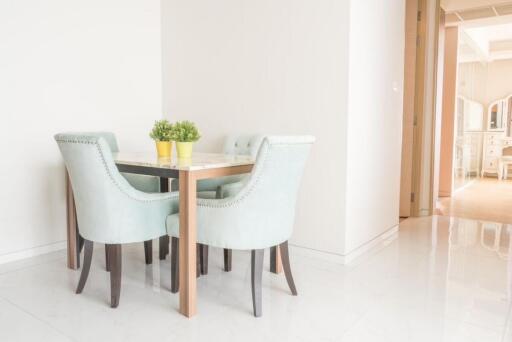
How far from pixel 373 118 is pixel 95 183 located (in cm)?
212

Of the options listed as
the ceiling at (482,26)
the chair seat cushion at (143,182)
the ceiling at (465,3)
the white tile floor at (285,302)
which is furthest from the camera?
the ceiling at (482,26)

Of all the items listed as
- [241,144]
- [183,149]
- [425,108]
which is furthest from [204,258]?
[425,108]

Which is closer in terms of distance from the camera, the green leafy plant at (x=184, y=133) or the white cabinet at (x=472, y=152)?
the green leafy plant at (x=184, y=133)

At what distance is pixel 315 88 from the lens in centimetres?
284

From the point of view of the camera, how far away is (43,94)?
2.92 metres

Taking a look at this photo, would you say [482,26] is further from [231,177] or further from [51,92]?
[51,92]

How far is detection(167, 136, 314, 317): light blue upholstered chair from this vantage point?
6.13 ft

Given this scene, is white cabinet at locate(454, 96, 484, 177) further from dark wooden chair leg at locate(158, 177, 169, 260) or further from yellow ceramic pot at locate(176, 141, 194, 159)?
yellow ceramic pot at locate(176, 141, 194, 159)

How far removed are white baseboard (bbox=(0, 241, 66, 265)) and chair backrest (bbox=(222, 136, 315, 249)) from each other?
6.06 ft

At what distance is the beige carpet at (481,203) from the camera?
4504mm

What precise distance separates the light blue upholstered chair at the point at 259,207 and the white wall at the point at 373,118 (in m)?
0.91

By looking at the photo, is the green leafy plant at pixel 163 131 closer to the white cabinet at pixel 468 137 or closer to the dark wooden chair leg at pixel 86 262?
the dark wooden chair leg at pixel 86 262

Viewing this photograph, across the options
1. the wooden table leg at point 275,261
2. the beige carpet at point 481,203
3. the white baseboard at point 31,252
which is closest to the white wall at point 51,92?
the white baseboard at point 31,252

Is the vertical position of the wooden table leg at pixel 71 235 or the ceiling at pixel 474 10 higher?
the ceiling at pixel 474 10
